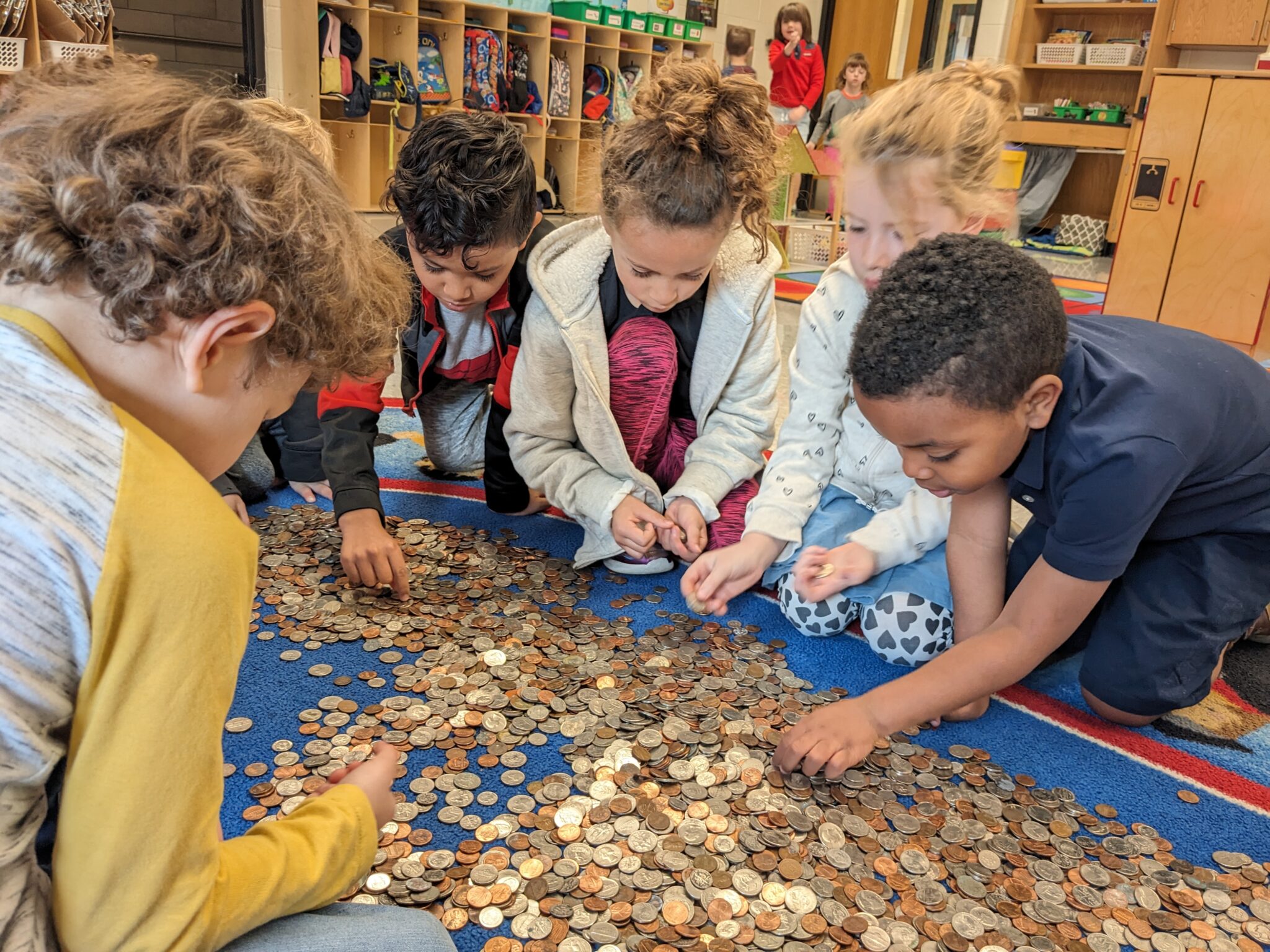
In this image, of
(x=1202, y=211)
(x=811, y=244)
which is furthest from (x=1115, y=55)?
(x=1202, y=211)

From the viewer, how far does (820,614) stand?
1705mm

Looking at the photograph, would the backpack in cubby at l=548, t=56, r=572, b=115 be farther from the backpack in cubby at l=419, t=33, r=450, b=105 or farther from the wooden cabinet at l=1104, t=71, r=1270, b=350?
the wooden cabinet at l=1104, t=71, r=1270, b=350

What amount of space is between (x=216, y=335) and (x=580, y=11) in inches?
260

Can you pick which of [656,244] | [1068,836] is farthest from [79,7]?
[1068,836]

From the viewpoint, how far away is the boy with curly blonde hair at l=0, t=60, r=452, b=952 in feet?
2.00

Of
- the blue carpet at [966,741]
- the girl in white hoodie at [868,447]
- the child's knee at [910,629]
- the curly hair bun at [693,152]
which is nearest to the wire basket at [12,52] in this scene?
the curly hair bun at [693,152]

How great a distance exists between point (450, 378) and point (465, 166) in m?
0.59

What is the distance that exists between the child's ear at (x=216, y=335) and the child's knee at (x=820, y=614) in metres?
1.19

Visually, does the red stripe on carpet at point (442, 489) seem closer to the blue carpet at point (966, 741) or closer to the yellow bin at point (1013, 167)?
the blue carpet at point (966, 741)

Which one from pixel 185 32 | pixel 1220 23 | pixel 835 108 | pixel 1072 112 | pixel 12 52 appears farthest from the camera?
pixel 835 108

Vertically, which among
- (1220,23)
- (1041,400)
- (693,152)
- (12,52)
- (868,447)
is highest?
(1220,23)

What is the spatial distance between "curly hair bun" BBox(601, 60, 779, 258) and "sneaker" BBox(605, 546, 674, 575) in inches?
25.2

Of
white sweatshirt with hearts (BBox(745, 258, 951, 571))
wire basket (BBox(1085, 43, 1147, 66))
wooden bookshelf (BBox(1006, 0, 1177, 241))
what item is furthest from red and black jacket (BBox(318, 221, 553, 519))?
wire basket (BBox(1085, 43, 1147, 66))

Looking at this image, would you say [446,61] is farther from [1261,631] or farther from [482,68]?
[1261,631]
